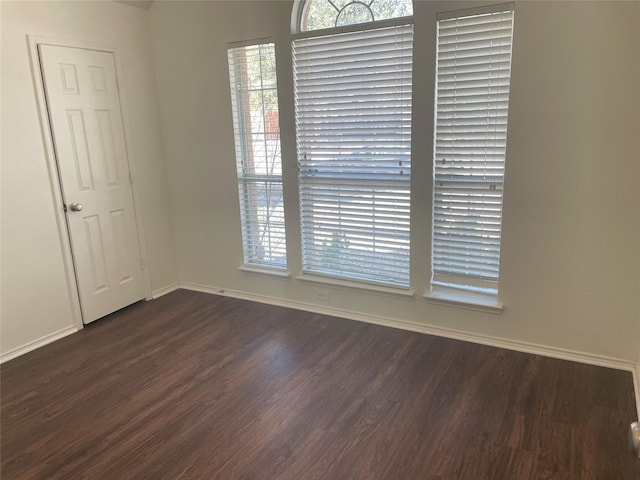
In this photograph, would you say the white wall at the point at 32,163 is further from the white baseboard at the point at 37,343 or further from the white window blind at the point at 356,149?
the white window blind at the point at 356,149

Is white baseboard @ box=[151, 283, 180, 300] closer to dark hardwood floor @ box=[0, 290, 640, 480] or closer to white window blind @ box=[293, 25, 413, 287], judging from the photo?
dark hardwood floor @ box=[0, 290, 640, 480]

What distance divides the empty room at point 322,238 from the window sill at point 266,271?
0.07ft

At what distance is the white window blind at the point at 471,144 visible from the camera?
2.73 meters

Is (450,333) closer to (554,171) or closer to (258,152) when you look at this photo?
(554,171)

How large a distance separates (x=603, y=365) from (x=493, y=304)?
0.71 metres

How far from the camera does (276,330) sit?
3.43m

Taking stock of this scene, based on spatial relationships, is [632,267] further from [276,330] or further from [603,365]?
[276,330]

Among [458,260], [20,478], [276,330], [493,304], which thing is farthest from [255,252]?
[20,478]

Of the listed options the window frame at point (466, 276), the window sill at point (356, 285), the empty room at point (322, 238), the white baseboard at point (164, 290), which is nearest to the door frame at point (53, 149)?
the empty room at point (322, 238)

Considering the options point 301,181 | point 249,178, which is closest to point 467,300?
point 301,181

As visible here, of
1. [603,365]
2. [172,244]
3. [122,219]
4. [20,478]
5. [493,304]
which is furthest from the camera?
[172,244]

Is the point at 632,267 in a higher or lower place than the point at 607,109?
lower

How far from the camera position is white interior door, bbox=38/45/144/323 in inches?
129

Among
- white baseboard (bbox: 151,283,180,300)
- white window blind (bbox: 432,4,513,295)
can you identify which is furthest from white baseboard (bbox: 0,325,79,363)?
white window blind (bbox: 432,4,513,295)
